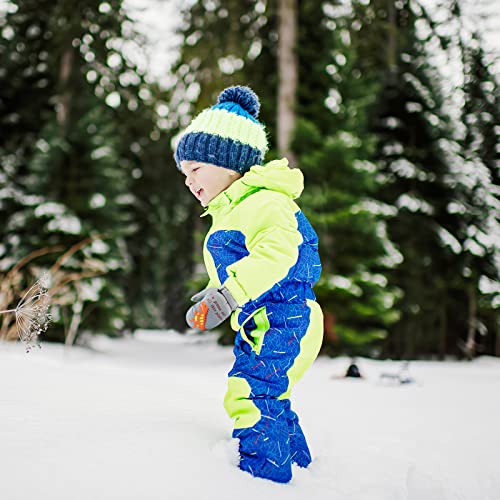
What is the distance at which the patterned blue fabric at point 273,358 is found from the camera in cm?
162

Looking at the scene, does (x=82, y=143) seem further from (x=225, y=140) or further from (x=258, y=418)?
(x=258, y=418)

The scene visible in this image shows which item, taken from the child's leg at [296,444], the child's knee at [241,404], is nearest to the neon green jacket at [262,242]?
the child's knee at [241,404]

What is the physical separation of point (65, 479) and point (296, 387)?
110 inches

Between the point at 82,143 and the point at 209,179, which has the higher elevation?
the point at 82,143

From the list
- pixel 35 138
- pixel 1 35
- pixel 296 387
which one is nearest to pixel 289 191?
pixel 296 387

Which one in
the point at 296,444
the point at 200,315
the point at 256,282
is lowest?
the point at 296,444

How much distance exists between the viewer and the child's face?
80.7 inches

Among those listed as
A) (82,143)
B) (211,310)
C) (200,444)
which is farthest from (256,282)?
(82,143)

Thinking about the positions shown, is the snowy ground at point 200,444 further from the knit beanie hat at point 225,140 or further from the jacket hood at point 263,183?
the knit beanie hat at point 225,140

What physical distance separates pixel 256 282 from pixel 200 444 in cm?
57

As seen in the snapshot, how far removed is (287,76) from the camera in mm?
7801

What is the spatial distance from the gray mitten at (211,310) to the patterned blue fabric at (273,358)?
0.66ft

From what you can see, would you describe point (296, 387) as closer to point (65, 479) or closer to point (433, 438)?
point (433, 438)

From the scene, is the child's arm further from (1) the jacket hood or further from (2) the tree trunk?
(2) the tree trunk
